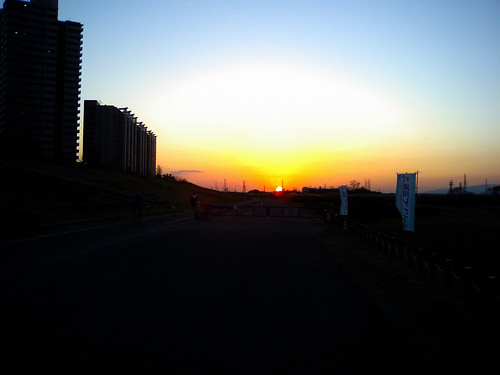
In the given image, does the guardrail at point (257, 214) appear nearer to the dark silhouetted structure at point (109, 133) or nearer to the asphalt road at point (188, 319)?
the asphalt road at point (188, 319)

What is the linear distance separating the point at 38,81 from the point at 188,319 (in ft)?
273

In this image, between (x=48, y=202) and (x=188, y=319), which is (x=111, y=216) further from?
(x=188, y=319)

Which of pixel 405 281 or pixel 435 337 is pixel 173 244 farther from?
pixel 435 337

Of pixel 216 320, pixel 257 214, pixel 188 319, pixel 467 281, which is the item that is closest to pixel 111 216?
pixel 257 214

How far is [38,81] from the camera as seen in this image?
76.0 m

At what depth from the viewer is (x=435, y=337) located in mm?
5426

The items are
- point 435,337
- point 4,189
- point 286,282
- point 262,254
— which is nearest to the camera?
point 435,337

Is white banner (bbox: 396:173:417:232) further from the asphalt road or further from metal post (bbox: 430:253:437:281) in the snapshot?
metal post (bbox: 430:253:437:281)

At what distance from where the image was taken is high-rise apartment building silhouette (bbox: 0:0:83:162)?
7375 centimetres

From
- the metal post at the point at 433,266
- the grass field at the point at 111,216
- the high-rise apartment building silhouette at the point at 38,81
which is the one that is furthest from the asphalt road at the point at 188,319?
the high-rise apartment building silhouette at the point at 38,81

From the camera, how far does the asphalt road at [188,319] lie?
4336 millimetres

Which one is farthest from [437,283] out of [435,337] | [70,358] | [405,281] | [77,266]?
[77,266]

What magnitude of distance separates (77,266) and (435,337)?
811 cm

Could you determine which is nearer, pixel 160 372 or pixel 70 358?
pixel 160 372
